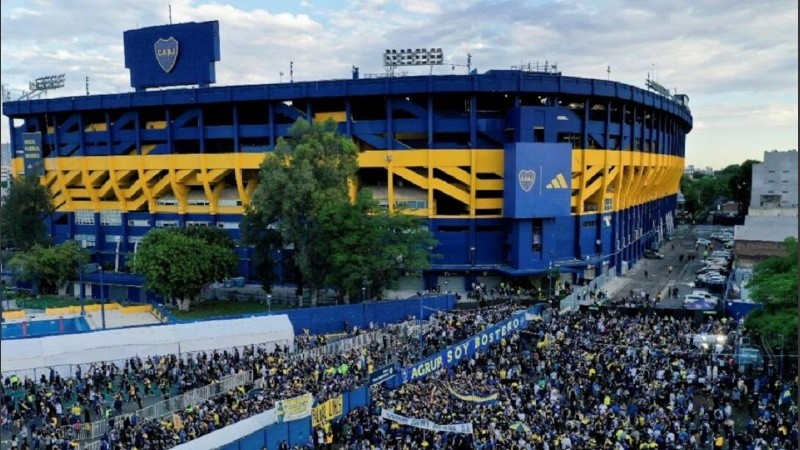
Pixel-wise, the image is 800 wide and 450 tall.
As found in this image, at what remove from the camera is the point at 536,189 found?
160ft

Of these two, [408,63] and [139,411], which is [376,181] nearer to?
[408,63]

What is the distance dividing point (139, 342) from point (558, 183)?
100 ft

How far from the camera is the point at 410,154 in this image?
167 feet

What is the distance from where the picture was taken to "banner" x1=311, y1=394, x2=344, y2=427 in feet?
74.6

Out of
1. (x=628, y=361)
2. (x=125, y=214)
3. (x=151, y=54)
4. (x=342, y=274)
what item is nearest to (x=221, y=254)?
(x=342, y=274)

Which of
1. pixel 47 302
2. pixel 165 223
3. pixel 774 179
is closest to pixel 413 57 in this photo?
pixel 165 223

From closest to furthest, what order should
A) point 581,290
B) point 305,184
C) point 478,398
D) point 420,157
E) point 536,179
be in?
point 478,398
point 305,184
point 581,290
point 536,179
point 420,157

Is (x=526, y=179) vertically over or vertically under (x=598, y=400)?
over

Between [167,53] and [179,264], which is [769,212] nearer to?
[179,264]

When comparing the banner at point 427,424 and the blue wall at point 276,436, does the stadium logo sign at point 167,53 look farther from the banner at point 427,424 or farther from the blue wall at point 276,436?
the banner at point 427,424

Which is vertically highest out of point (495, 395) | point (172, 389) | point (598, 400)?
point (495, 395)

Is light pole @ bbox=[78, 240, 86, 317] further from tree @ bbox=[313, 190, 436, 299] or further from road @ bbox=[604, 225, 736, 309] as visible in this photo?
road @ bbox=[604, 225, 736, 309]

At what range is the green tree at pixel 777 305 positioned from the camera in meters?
26.8

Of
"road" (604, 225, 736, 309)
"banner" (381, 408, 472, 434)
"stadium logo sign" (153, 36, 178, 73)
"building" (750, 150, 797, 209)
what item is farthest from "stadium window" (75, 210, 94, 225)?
"building" (750, 150, 797, 209)
